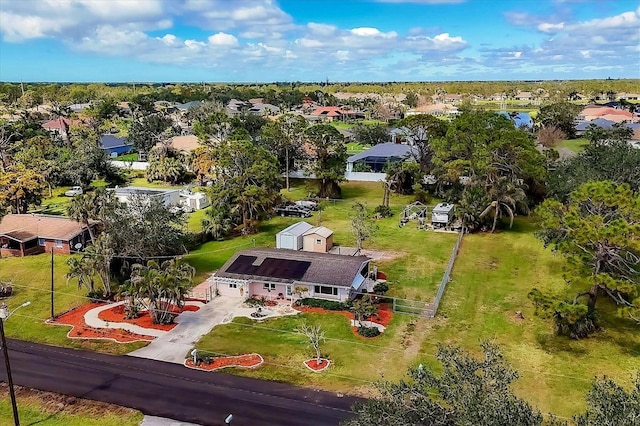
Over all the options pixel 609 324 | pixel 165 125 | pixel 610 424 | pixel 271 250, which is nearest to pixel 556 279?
pixel 609 324

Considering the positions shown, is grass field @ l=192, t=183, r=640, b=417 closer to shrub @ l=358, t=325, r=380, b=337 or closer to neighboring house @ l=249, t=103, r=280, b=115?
shrub @ l=358, t=325, r=380, b=337

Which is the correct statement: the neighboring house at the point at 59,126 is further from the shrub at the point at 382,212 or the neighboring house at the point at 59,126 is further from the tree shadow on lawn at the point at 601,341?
the tree shadow on lawn at the point at 601,341

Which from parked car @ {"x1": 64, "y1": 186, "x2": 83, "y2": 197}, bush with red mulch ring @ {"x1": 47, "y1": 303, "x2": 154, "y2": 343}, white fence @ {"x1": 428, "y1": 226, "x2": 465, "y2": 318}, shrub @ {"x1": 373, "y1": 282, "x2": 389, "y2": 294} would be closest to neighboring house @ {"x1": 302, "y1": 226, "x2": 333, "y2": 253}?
shrub @ {"x1": 373, "y1": 282, "x2": 389, "y2": 294}

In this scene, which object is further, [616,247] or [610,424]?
[616,247]

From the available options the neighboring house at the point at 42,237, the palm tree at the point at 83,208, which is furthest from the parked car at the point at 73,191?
the palm tree at the point at 83,208

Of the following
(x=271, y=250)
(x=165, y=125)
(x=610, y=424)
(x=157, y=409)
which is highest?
(x=165, y=125)

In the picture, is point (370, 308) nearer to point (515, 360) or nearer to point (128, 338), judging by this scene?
point (515, 360)

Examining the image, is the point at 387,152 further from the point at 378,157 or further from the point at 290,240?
the point at 290,240
